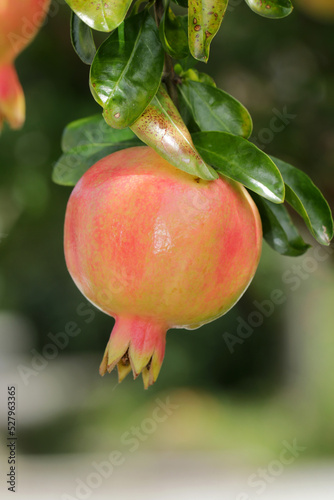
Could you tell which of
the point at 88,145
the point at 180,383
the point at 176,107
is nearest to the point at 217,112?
the point at 176,107

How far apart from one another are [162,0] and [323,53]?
1487 mm

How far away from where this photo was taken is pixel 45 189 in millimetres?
1869

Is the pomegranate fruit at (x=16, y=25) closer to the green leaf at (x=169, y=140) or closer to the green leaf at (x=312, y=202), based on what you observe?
the green leaf at (x=169, y=140)

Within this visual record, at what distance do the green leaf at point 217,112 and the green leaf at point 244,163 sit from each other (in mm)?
42

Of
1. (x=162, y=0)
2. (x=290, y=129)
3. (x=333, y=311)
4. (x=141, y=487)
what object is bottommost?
(x=141, y=487)

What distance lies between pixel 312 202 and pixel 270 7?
0.66 feet

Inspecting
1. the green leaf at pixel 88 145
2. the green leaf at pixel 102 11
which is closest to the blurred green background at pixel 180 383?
the green leaf at pixel 88 145

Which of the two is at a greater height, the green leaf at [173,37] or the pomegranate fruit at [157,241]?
the green leaf at [173,37]

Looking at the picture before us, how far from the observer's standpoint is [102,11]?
435 millimetres

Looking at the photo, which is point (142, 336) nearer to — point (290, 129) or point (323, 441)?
point (290, 129)

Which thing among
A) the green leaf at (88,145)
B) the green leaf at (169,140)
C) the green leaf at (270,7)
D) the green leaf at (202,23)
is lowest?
the green leaf at (88,145)

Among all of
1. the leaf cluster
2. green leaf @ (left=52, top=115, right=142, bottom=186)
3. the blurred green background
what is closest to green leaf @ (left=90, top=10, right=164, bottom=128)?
the leaf cluster

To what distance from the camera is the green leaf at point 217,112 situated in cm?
57

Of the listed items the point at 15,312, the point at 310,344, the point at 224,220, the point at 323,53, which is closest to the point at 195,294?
the point at 224,220
